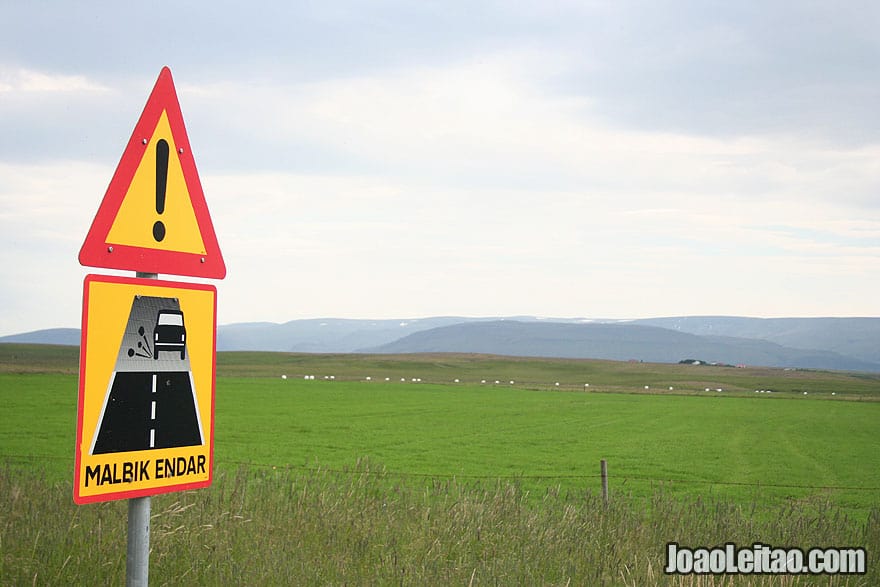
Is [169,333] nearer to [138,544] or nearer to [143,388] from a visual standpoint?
[143,388]

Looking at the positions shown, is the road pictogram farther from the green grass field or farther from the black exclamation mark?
the green grass field

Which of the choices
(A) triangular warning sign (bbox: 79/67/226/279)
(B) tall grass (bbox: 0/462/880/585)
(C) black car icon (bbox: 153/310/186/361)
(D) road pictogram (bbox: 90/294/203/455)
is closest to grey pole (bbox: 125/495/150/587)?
(D) road pictogram (bbox: 90/294/203/455)

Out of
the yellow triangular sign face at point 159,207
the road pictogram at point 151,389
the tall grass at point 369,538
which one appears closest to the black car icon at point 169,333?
the road pictogram at point 151,389

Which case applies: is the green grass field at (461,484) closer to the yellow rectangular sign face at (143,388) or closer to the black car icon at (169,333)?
the yellow rectangular sign face at (143,388)

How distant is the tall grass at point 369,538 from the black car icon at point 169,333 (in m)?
2.81

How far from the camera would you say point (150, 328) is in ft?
13.0

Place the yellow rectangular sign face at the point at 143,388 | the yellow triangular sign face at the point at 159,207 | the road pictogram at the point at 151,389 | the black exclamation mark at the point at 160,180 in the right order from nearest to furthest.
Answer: the yellow rectangular sign face at the point at 143,388 → the road pictogram at the point at 151,389 → the yellow triangular sign face at the point at 159,207 → the black exclamation mark at the point at 160,180

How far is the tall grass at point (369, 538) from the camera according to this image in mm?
6570

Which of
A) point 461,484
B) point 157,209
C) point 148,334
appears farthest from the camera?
point 461,484

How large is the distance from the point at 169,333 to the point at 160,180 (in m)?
0.73

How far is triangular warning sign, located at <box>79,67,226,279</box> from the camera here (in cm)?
387

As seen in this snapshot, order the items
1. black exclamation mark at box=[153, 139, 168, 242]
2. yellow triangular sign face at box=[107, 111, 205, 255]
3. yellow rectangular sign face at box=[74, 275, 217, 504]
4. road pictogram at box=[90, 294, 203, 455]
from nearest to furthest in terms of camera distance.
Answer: yellow rectangular sign face at box=[74, 275, 217, 504] → road pictogram at box=[90, 294, 203, 455] → yellow triangular sign face at box=[107, 111, 205, 255] → black exclamation mark at box=[153, 139, 168, 242]

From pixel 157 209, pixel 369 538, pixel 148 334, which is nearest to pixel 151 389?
pixel 148 334

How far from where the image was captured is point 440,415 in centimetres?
4925
